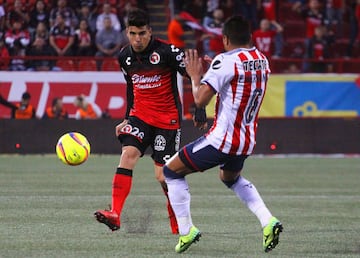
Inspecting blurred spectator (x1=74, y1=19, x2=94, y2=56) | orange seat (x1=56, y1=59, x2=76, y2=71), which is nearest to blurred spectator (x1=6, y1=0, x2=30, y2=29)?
blurred spectator (x1=74, y1=19, x2=94, y2=56)

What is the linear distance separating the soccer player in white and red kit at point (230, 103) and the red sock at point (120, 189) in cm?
→ 109

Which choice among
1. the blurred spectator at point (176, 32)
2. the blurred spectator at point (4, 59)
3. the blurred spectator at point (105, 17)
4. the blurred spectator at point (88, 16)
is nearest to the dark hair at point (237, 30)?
the blurred spectator at point (4, 59)

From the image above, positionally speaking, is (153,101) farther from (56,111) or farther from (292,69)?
(292,69)

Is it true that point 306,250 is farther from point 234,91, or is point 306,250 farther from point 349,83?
point 349,83

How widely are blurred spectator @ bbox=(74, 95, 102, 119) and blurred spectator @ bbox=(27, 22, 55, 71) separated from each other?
3.21 feet

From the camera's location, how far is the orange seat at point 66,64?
71.3ft

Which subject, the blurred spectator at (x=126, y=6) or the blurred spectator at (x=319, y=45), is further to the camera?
the blurred spectator at (x=319, y=45)

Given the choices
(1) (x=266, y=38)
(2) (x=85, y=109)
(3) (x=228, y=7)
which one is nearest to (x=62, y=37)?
(2) (x=85, y=109)

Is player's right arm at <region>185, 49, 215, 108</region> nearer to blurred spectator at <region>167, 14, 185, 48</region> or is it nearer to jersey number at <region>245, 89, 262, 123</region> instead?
jersey number at <region>245, 89, 262, 123</region>

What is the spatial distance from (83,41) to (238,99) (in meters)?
14.8

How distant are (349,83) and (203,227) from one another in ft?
41.3

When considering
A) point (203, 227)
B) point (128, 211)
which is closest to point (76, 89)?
point (128, 211)

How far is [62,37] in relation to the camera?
891 inches

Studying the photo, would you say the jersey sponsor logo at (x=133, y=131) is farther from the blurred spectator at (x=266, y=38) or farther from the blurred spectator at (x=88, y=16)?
the blurred spectator at (x=266, y=38)
